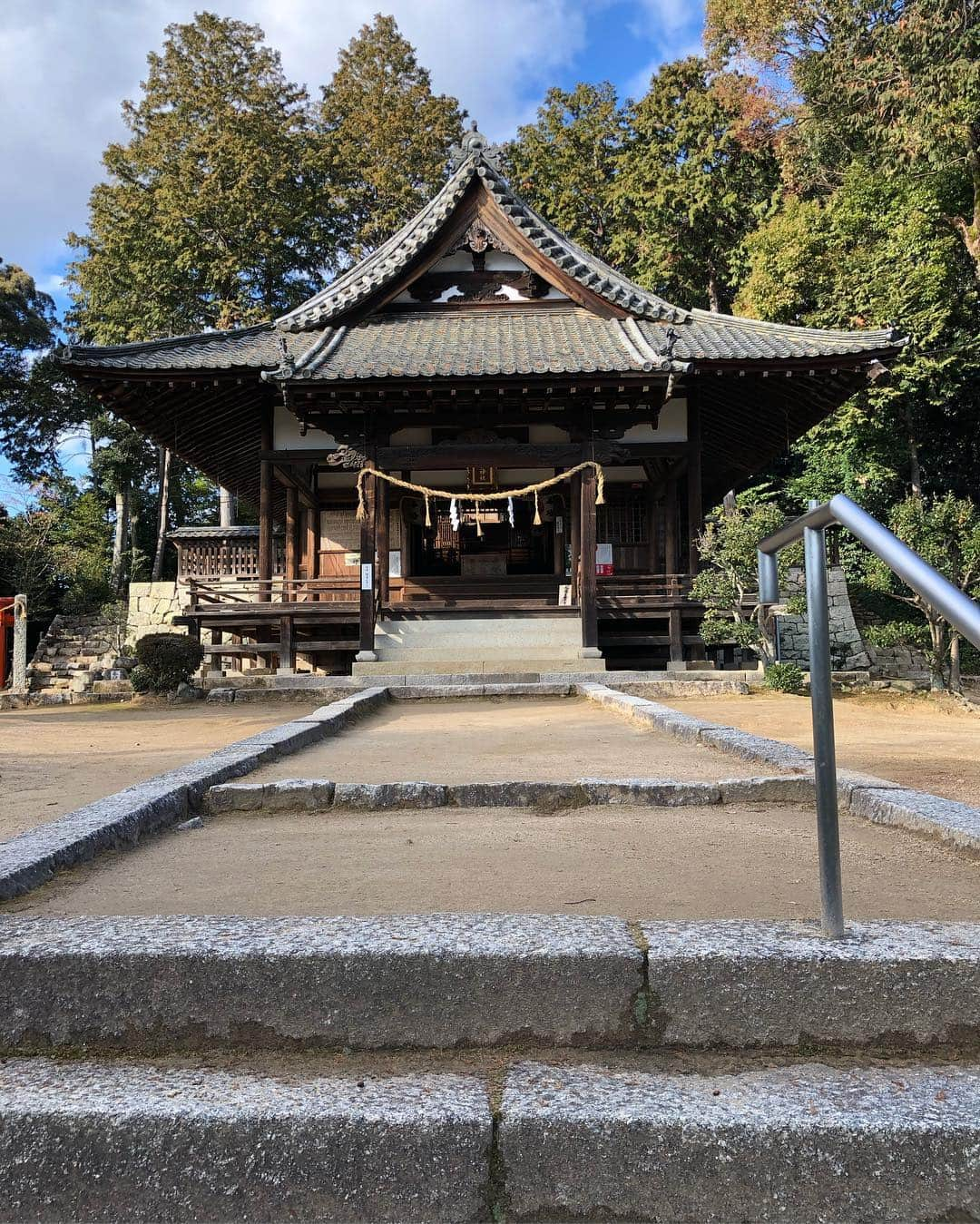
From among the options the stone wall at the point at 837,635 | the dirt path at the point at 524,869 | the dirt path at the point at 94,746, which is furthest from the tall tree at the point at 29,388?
the dirt path at the point at 524,869

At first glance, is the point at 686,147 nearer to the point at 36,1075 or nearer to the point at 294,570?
the point at 294,570

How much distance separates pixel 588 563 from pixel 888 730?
535 cm

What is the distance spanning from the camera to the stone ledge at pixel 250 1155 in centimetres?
140

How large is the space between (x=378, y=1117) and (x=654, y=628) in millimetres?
12408

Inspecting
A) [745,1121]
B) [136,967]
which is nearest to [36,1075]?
[136,967]

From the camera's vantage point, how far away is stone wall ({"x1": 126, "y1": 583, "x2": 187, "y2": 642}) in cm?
1852

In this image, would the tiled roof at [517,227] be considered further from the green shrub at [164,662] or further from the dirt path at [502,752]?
the dirt path at [502,752]

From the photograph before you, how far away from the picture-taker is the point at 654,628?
13453 mm

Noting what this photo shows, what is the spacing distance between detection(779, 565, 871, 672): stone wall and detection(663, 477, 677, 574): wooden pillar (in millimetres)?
2255

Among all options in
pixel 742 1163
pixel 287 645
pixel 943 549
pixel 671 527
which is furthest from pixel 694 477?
pixel 742 1163

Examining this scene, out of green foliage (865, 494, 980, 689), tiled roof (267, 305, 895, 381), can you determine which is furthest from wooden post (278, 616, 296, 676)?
green foliage (865, 494, 980, 689)

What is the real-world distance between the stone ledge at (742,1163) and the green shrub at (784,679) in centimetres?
893

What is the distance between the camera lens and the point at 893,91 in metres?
15.5

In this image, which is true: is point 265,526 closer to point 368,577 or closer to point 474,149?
point 368,577
